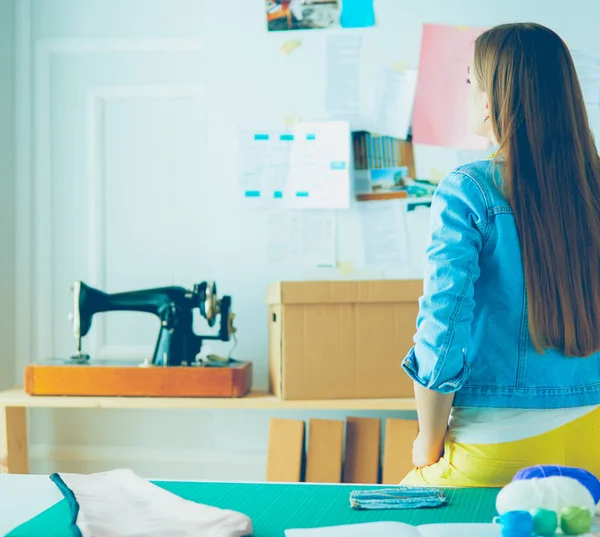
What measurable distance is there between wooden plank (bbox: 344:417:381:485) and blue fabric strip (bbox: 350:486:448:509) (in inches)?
53.4

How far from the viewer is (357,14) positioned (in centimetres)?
255

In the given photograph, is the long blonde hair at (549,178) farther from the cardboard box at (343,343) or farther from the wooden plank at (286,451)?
the wooden plank at (286,451)

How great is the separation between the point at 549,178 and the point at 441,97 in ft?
4.71

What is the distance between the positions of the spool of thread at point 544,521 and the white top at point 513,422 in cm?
34

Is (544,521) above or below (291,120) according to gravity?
below

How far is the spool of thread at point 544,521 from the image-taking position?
0.83 meters

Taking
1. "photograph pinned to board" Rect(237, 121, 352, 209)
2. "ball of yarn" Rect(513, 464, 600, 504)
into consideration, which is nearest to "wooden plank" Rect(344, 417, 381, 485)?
"photograph pinned to board" Rect(237, 121, 352, 209)

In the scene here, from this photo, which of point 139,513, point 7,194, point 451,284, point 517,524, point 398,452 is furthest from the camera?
point 7,194

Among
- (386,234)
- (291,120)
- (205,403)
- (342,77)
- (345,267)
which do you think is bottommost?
(205,403)

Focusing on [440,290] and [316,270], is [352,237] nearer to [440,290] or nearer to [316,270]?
[316,270]

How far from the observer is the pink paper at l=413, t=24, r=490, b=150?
254 cm

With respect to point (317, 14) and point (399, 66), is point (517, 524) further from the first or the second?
point (317, 14)

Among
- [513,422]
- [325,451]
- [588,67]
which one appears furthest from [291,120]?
[513,422]

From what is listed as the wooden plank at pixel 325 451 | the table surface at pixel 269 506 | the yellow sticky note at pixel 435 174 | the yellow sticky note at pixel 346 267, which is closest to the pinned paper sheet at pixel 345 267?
the yellow sticky note at pixel 346 267
